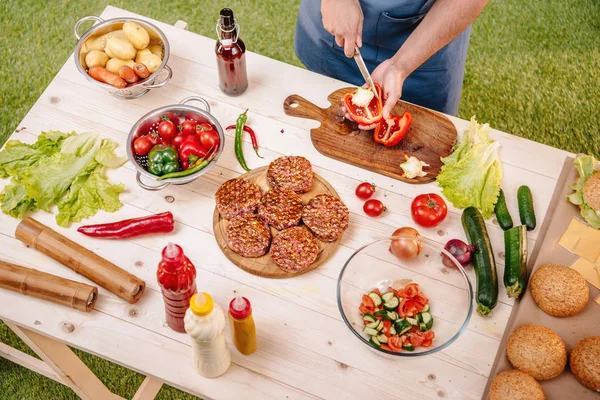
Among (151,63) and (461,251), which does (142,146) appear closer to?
(151,63)

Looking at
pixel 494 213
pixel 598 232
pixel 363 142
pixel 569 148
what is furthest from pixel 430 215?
pixel 569 148

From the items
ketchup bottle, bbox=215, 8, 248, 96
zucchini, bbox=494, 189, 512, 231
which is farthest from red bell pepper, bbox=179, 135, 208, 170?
zucchini, bbox=494, 189, 512, 231

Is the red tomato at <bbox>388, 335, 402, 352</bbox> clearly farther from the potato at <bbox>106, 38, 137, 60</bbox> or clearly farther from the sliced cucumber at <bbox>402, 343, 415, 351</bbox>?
the potato at <bbox>106, 38, 137, 60</bbox>

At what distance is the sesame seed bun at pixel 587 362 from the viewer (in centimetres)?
229

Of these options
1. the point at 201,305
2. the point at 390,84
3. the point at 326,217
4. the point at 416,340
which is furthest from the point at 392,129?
the point at 201,305

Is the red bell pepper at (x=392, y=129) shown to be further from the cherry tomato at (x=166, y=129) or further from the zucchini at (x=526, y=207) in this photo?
the cherry tomato at (x=166, y=129)

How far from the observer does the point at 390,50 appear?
3.27m

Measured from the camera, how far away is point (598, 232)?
2723 mm

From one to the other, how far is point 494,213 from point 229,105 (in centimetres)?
A: 135

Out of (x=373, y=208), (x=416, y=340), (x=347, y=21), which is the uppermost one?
(x=347, y=21)

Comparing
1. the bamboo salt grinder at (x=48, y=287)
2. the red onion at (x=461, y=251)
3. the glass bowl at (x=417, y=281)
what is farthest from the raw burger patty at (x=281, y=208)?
the bamboo salt grinder at (x=48, y=287)

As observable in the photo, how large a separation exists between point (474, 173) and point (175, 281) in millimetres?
1394

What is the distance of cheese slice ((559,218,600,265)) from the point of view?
2664 mm

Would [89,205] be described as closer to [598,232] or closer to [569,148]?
[598,232]
